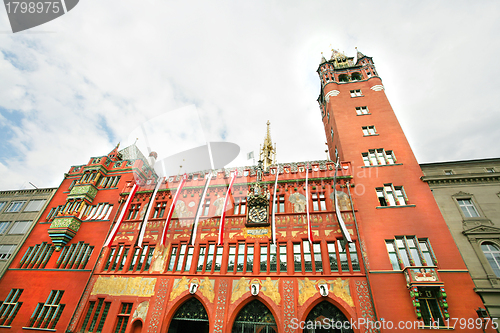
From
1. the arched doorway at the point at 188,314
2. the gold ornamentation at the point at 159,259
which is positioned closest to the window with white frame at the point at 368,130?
the arched doorway at the point at 188,314

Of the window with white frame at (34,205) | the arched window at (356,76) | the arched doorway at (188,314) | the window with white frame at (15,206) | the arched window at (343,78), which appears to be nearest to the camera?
the arched doorway at (188,314)

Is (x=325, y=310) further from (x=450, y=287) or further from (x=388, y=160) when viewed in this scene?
(x=388, y=160)

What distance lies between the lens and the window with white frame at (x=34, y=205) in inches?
1294

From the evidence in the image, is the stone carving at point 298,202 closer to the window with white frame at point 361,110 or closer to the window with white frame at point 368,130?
the window with white frame at point 368,130

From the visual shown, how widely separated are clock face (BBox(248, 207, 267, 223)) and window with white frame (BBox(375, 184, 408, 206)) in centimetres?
1036

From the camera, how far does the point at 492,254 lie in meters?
17.9

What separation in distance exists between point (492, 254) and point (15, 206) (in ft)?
172

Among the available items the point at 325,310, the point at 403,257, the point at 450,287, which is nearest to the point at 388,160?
the point at 403,257

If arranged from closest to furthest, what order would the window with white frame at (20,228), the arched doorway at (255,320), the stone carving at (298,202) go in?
1. the arched doorway at (255,320)
2. the stone carving at (298,202)
3. the window with white frame at (20,228)

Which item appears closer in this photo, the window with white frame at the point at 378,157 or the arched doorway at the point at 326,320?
the arched doorway at the point at 326,320

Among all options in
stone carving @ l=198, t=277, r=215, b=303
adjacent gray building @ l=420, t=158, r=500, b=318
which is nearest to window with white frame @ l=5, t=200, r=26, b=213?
stone carving @ l=198, t=277, r=215, b=303

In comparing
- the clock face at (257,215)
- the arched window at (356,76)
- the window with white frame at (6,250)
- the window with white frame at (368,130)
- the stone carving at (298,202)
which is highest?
the arched window at (356,76)

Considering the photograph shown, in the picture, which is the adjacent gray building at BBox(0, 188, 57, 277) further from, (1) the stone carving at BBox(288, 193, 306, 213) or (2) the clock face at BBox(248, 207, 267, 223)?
(1) the stone carving at BBox(288, 193, 306, 213)

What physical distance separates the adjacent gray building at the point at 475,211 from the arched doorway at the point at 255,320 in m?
14.2
